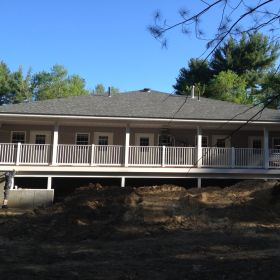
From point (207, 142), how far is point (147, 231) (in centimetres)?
1270

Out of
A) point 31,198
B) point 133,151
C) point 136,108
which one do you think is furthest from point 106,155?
point 31,198

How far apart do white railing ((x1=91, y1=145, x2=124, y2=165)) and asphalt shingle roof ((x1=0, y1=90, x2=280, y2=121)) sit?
A: 1.56 m

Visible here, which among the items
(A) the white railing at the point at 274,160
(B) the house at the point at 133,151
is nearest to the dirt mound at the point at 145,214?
(B) the house at the point at 133,151

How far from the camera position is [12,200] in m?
19.5

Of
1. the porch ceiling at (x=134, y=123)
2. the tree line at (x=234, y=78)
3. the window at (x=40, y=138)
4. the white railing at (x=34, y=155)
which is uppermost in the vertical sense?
the tree line at (x=234, y=78)

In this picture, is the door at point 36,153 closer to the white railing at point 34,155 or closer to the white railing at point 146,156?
the white railing at point 34,155

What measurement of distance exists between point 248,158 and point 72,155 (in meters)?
8.27

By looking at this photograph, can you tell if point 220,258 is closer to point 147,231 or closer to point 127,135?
point 147,231

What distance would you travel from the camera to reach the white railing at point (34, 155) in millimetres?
21656

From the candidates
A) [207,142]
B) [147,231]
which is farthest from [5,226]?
[207,142]

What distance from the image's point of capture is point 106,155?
71.6ft

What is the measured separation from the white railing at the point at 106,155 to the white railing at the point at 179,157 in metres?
2.22

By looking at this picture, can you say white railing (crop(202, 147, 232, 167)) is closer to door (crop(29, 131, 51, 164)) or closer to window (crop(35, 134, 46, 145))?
door (crop(29, 131, 51, 164))

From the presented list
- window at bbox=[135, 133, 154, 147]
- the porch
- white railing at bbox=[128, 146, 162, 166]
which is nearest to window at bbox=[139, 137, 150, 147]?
window at bbox=[135, 133, 154, 147]
